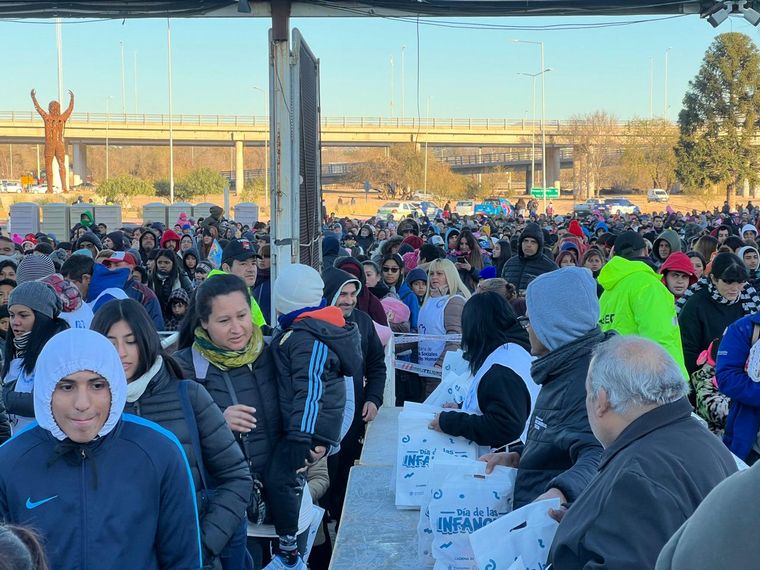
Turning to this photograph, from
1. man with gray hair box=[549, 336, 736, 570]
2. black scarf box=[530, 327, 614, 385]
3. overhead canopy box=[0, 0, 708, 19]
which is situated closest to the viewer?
man with gray hair box=[549, 336, 736, 570]

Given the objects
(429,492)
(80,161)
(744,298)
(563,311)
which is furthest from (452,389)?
(80,161)

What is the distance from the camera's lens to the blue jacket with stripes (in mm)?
2932

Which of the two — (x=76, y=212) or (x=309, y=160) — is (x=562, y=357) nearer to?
(x=309, y=160)

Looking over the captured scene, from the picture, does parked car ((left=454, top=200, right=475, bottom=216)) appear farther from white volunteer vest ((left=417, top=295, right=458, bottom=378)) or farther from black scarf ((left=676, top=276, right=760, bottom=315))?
black scarf ((left=676, top=276, right=760, bottom=315))

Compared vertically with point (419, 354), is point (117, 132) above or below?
above

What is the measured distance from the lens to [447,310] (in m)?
8.55

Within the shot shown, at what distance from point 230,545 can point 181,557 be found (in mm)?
647

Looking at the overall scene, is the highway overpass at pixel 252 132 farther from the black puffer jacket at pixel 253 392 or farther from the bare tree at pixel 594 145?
the black puffer jacket at pixel 253 392

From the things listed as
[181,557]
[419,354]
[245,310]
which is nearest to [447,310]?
[419,354]

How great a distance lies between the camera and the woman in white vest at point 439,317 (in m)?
8.51

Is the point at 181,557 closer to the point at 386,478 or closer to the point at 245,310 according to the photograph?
the point at 245,310

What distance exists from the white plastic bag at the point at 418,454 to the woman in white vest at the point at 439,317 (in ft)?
12.1

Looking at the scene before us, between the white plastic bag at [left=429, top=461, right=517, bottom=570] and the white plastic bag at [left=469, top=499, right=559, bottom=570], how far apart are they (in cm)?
51

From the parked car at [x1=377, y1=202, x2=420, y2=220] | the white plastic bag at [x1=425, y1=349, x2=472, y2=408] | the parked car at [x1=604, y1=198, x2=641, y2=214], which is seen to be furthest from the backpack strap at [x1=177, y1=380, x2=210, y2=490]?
the parked car at [x1=604, y1=198, x2=641, y2=214]
